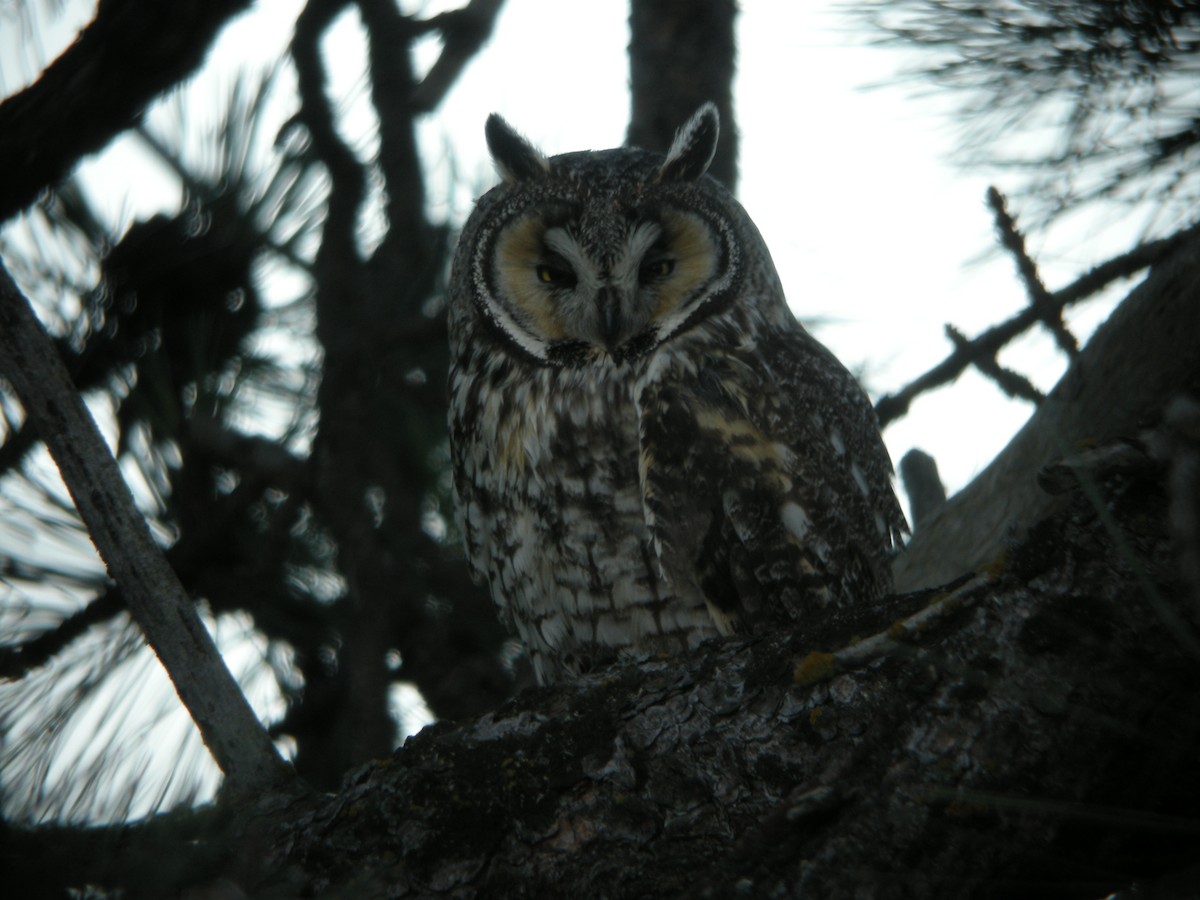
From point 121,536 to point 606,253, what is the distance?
1.02m

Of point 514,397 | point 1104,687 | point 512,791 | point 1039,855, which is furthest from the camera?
point 514,397

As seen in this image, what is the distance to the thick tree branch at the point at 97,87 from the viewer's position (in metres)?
1.63

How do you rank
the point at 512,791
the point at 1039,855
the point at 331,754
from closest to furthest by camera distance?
the point at 1039,855 < the point at 512,791 < the point at 331,754

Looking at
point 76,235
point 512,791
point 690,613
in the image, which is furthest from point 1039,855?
point 76,235

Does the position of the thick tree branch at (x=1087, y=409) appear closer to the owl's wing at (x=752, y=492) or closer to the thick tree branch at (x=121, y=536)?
the owl's wing at (x=752, y=492)

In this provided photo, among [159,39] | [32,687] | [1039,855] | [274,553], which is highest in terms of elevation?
[159,39]

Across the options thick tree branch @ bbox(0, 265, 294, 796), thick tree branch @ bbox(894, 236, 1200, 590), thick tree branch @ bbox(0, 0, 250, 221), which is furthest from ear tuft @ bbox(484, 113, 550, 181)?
thick tree branch @ bbox(0, 265, 294, 796)

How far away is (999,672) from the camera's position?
105 cm

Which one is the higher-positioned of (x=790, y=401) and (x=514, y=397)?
(x=514, y=397)

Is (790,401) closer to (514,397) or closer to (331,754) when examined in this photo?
(514,397)

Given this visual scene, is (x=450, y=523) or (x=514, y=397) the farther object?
(x=450, y=523)

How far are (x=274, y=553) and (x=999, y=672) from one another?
1170mm

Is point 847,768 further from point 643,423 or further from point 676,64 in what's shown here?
point 676,64

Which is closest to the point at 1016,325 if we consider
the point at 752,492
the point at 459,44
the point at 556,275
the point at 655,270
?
the point at 752,492
